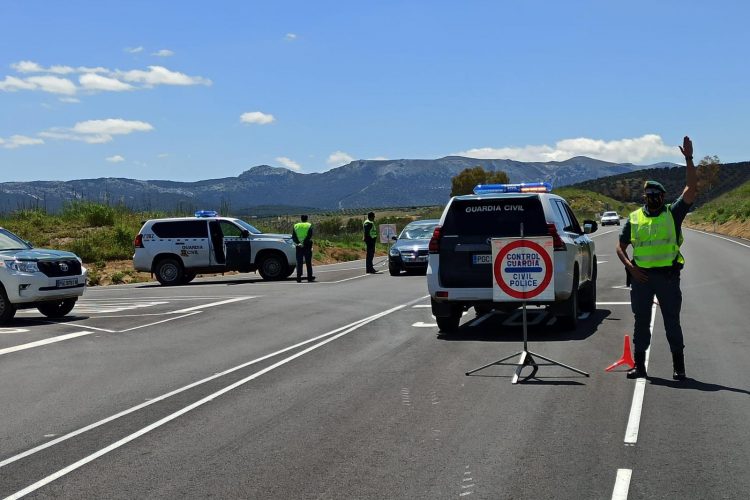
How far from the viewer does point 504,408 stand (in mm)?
8289

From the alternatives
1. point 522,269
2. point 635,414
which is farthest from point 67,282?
point 635,414

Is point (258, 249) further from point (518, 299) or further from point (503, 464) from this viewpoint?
point (503, 464)

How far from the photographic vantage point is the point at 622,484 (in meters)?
5.87

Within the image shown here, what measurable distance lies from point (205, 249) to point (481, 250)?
15.9 meters

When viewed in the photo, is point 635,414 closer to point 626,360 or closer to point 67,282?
point 626,360

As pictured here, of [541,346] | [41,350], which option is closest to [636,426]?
[541,346]

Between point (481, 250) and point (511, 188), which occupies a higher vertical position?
point (511, 188)

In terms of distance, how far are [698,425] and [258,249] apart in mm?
21078

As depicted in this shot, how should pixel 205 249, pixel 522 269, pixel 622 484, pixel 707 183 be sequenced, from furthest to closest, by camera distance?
1. pixel 707 183
2. pixel 205 249
3. pixel 522 269
4. pixel 622 484

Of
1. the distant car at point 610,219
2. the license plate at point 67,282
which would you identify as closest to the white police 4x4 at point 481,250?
the license plate at point 67,282

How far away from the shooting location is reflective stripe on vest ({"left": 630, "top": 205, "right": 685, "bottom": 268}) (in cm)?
A: 942

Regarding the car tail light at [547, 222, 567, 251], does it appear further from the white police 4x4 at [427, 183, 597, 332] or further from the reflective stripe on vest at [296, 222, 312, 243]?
the reflective stripe on vest at [296, 222, 312, 243]

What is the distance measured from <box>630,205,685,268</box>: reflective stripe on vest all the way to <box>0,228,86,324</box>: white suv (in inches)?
438

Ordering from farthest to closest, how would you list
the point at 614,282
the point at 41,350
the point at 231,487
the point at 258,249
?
the point at 258,249, the point at 614,282, the point at 41,350, the point at 231,487
